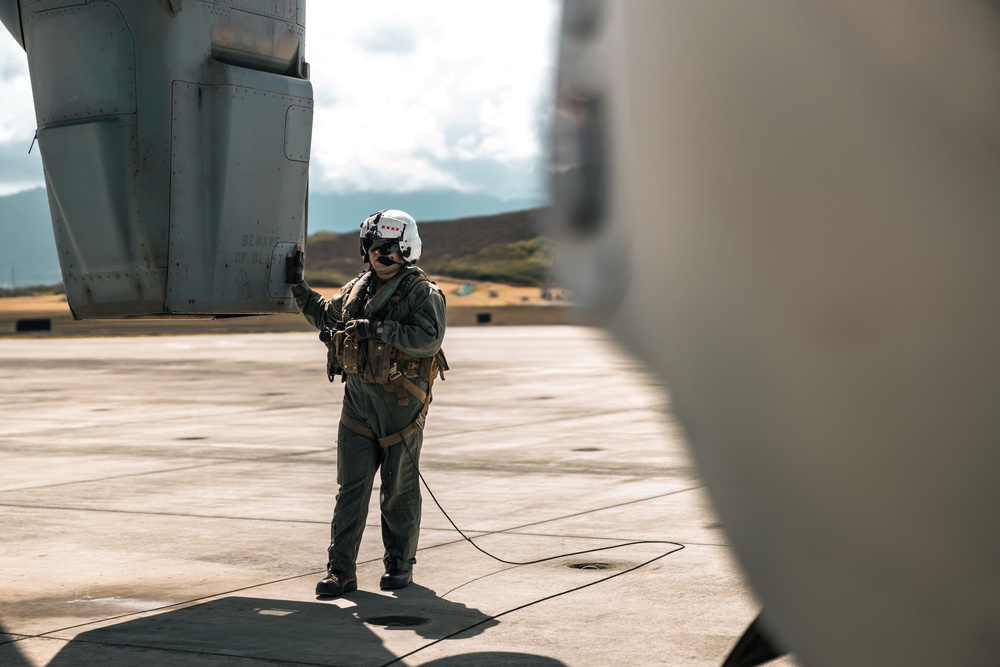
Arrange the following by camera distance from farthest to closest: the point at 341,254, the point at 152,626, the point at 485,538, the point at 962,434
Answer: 1. the point at 341,254
2. the point at 485,538
3. the point at 152,626
4. the point at 962,434

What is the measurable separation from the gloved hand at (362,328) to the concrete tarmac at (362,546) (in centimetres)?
135

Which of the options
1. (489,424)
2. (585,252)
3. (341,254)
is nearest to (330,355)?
(585,252)

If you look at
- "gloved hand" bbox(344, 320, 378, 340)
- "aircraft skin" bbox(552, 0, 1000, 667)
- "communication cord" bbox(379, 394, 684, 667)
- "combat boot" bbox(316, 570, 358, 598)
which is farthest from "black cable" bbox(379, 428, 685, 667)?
"aircraft skin" bbox(552, 0, 1000, 667)

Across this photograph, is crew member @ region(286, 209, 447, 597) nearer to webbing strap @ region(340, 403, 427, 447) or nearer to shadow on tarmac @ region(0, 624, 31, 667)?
webbing strap @ region(340, 403, 427, 447)

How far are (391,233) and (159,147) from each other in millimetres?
1351

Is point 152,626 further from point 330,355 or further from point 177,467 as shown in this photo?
point 177,467

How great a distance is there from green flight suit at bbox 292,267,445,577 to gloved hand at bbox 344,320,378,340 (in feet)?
0.26

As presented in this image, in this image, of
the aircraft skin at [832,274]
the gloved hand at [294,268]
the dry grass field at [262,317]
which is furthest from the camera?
the gloved hand at [294,268]

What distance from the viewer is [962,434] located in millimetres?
1393

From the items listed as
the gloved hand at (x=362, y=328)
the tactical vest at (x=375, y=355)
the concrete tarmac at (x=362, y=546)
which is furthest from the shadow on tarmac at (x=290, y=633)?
the gloved hand at (x=362, y=328)

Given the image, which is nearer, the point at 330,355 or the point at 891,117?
the point at 891,117

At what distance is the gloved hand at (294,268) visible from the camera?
6602 mm

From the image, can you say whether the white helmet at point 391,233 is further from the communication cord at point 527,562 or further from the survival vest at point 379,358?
the communication cord at point 527,562

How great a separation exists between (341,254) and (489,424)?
464ft
